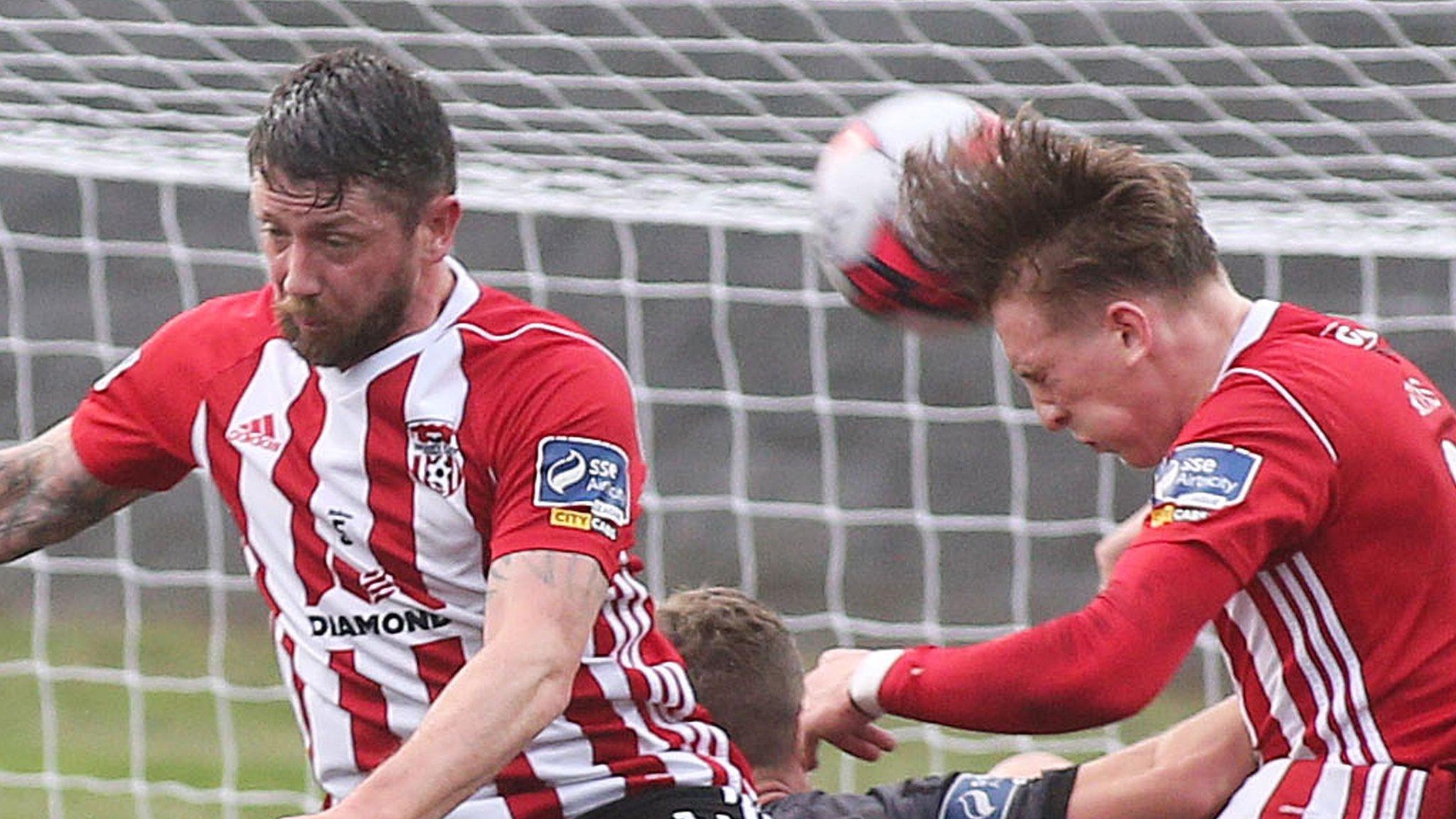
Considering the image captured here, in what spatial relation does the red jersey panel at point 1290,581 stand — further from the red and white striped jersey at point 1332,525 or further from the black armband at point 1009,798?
the black armband at point 1009,798

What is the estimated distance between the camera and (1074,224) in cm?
269

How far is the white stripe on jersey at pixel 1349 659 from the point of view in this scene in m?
2.67

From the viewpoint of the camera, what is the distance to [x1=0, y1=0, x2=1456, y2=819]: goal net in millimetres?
6039

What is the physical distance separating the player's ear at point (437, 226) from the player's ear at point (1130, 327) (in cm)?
84

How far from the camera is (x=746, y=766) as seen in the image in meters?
3.32

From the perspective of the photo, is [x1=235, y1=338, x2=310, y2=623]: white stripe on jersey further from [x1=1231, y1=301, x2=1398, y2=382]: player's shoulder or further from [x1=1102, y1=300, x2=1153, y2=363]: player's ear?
[x1=1231, y1=301, x2=1398, y2=382]: player's shoulder

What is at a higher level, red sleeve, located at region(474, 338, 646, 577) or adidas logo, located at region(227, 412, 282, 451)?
red sleeve, located at region(474, 338, 646, 577)

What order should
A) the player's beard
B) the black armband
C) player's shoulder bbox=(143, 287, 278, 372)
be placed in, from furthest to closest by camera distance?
the black armband → player's shoulder bbox=(143, 287, 278, 372) → the player's beard

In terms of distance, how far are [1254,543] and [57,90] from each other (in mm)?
4165

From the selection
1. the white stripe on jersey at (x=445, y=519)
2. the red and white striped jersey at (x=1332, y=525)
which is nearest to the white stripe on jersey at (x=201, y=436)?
the white stripe on jersey at (x=445, y=519)

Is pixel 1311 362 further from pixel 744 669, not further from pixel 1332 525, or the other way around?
pixel 744 669

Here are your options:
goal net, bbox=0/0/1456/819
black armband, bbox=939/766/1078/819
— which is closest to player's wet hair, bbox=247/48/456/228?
black armband, bbox=939/766/1078/819

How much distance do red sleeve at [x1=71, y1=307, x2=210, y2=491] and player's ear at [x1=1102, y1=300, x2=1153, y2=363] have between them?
1235 mm

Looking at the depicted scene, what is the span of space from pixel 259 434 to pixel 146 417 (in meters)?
0.21
